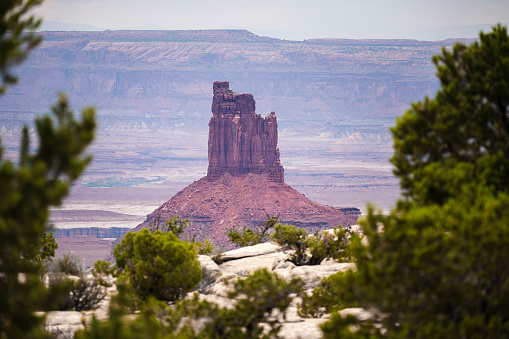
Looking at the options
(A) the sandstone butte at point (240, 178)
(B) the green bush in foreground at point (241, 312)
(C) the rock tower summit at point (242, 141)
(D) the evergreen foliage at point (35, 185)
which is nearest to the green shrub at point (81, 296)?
(B) the green bush in foreground at point (241, 312)

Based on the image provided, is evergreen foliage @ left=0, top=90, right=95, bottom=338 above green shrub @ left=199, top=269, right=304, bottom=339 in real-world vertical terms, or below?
above

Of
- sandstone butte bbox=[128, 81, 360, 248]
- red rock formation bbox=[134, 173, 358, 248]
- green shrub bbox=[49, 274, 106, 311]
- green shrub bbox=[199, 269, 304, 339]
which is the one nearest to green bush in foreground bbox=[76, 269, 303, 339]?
green shrub bbox=[199, 269, 304, 339]

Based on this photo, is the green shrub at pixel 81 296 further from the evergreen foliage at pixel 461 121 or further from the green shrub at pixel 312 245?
the green shrub at pixel 312 245

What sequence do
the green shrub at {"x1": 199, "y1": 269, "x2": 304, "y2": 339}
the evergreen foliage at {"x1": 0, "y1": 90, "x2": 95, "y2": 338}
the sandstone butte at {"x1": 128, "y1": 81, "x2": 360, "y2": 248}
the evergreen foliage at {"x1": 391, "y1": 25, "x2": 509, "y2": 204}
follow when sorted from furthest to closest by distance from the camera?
the sandstone butte at {"x1": 128, "y1": 81, "x2": 360, "y2": 248} → the evergreen foliage at {"x1": 391, "y1": 25, "x2": 509, "y2": 204} → the green shrub at {"x1": 199, "y1": 269, "x2": 304, "y2": 339} → the evergreen foliage at {"x1": 0, "y1": 90, "x2": 95, "y2": 338}

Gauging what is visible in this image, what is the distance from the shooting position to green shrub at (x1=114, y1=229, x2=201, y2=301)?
2312 cm

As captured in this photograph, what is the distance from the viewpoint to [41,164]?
40.4ft

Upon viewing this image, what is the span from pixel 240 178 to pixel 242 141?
9.53 meters

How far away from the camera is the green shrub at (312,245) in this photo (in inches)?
1341

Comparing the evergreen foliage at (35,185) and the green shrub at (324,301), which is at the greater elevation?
the evergreen foliage at (35,185)

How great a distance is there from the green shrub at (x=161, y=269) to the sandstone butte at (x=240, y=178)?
14279 cm

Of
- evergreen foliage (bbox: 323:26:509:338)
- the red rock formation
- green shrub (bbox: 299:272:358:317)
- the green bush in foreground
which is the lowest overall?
the red rock formation

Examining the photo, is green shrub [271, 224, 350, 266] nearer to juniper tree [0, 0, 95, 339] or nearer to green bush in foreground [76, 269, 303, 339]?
green bush in foreground [76, 269, 303, 339]

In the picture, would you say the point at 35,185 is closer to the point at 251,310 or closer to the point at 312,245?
the point at 251,310

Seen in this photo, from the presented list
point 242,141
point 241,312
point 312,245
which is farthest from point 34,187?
point 242,141
